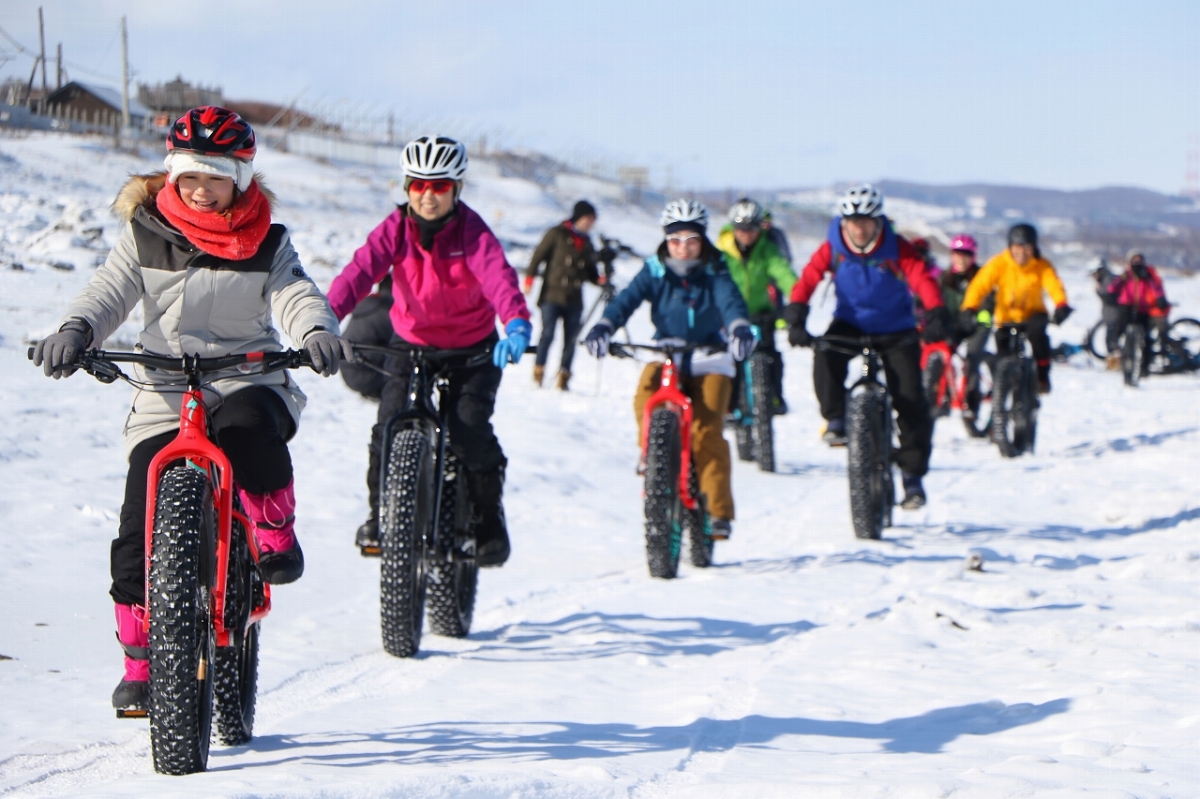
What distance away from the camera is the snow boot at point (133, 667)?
375 centimetres

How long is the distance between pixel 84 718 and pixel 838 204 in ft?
18.9

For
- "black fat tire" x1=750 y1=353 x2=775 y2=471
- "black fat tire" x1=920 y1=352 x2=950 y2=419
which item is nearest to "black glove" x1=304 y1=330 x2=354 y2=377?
"black fat tire" x1=750 y1=353 x2=775 y2=471

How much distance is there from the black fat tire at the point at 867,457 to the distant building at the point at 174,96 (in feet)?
133

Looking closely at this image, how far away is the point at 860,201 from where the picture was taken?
8.70m

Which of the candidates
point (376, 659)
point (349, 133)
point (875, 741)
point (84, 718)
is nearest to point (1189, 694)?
point (875, 741)

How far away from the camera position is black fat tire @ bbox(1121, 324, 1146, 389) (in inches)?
855

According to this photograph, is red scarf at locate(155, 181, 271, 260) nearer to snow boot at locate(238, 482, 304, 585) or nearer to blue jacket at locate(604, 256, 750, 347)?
snow boot at locate(238, 482, 304, 585)

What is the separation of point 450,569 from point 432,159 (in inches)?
69.3

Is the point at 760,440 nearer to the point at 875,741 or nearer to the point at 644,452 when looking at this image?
the point at 644,452

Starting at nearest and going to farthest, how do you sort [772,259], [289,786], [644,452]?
[289,786] < [644,452] < [772,259]

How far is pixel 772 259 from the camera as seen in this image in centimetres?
1097

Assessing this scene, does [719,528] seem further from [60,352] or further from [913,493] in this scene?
[60,352]

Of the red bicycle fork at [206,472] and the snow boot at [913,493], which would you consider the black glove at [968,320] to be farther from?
the red bicycle fork at [206,472]

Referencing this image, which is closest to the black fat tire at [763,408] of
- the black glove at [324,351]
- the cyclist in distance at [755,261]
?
the cyclist in distance at [755,261]
